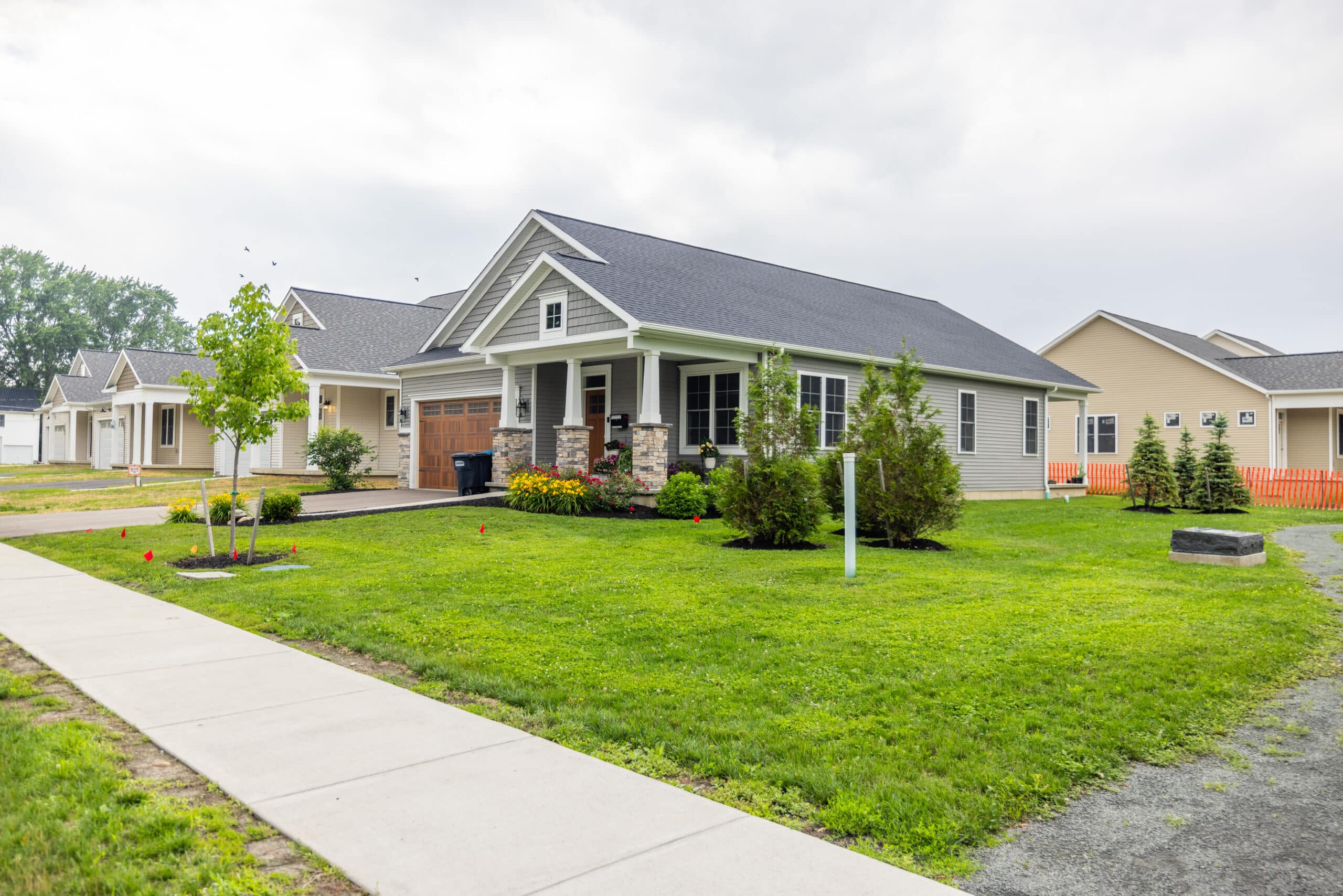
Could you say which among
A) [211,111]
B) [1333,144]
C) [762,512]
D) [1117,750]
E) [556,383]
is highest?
[211,111]

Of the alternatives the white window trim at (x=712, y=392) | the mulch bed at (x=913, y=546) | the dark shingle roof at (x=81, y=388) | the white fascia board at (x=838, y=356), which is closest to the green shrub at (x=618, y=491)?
the white window trim at (x=712, y=392)

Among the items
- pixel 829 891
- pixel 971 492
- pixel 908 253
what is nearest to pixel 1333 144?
pixel 971 492

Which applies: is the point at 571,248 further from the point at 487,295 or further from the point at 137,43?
the point at 137,43

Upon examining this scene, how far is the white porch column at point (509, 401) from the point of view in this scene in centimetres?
1914

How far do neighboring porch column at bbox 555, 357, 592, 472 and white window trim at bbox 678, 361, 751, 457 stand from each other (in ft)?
7.22

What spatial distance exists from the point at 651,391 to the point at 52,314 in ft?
258

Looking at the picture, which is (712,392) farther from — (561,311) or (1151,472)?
(1151,472)

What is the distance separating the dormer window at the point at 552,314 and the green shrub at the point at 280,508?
590cm

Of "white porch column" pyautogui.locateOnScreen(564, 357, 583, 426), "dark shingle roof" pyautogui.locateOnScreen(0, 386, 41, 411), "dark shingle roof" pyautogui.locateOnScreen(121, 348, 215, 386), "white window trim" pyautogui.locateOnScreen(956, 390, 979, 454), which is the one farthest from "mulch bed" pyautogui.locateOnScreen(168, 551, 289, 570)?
"dark shingle roof" pyautogui.locateOnScreen(0, 386, 41, 411)

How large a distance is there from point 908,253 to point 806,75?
59.6ft

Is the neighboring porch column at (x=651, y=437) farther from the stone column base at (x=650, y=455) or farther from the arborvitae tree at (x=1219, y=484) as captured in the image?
the arborvitae tree at (x=1219, y=484)

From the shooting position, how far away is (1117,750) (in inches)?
161

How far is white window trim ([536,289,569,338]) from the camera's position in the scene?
1712cm

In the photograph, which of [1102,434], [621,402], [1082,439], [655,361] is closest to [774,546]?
[655,361]
